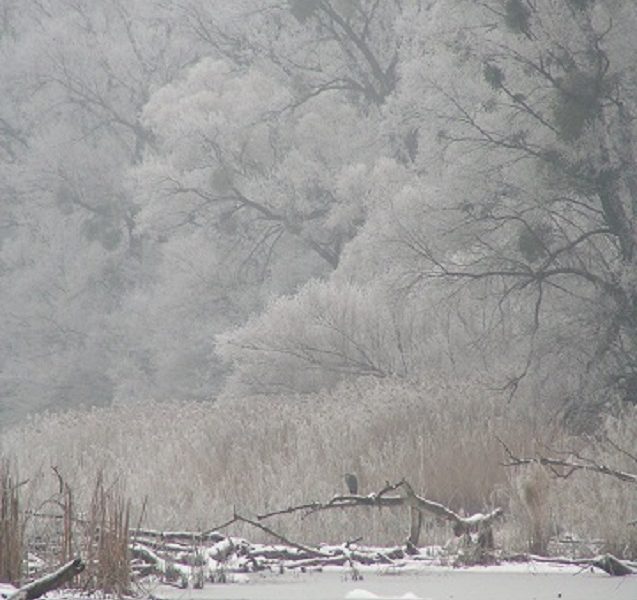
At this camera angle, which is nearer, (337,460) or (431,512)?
(431,512)

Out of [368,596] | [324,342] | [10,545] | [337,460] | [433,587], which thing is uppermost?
[324,342]

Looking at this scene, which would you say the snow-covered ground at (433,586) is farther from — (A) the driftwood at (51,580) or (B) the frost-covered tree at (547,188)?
(B) the frost-covered tree at (547,188)

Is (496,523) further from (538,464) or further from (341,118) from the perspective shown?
(341,118)

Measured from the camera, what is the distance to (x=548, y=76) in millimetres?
18484

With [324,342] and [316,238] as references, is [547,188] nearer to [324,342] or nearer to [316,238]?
[324,342]

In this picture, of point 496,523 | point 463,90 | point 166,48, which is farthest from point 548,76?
point 166,48

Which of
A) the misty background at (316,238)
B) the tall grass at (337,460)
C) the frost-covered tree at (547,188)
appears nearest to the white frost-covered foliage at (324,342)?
the misty background at (316,238)

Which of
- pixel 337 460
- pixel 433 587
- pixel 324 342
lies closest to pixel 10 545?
pixel 433 587

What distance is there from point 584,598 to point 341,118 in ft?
81.9

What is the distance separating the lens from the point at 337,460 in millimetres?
15070

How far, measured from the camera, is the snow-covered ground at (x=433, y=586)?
7.16m

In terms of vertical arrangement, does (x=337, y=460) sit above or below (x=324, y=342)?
below

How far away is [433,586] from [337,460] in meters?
7.51

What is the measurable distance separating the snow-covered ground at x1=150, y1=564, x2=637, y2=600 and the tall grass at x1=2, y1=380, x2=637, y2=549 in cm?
112
